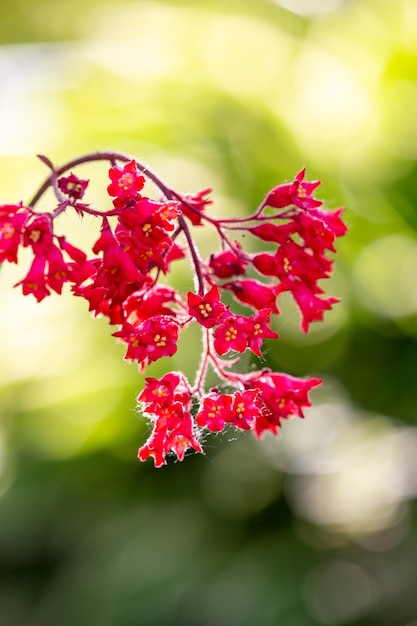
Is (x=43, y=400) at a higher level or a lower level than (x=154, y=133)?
lower

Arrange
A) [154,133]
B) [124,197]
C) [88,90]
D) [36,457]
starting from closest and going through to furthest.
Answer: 1. [124,197]
2. [36,457]
3. [154,133]
4. [88,90]

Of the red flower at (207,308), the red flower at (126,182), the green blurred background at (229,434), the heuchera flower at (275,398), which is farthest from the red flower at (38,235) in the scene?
the green blurred background at (229,434)

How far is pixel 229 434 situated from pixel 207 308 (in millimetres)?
3242

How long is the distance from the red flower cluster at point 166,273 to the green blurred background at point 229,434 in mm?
2622

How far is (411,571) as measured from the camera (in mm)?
4211

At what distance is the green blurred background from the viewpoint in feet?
14.5

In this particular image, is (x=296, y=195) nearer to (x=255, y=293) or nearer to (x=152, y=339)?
(x=255, y=293)

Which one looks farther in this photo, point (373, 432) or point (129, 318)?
point (373, 432)

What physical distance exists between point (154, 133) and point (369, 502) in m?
2.63

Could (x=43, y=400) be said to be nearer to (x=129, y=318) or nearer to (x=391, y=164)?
(x=391, y=164)

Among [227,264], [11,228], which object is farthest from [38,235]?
[227,264]

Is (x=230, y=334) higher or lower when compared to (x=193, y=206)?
lower

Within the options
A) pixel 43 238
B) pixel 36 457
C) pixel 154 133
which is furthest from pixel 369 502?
pixel 43 238

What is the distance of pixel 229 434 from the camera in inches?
188
